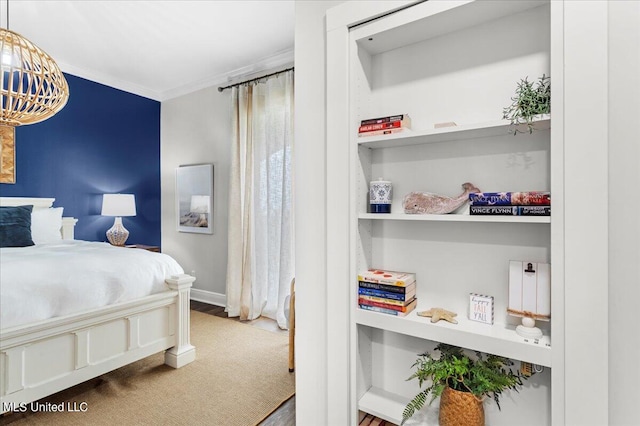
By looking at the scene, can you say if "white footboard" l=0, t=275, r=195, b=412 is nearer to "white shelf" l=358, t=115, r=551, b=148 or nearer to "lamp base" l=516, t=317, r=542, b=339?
"white shelf" l=358, t=115, r=551, b=148

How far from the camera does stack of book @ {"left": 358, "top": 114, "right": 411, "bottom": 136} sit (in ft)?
4.11

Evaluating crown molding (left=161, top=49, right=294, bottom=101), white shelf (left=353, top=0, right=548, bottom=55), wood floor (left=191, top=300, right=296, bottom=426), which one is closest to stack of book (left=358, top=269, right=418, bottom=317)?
white shelf (left=353, top=0, right=548, bottom=55)

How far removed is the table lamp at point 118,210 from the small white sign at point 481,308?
156 inches

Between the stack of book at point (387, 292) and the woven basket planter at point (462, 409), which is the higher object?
the stack of book at point (387, 292)

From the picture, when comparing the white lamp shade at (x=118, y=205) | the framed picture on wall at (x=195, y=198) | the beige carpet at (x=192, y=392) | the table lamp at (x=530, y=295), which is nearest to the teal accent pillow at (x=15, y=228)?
the white lamp shade at (x=118, y=205)

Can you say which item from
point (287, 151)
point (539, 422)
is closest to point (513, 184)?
point (539, 422)

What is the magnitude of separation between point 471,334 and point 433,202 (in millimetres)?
461

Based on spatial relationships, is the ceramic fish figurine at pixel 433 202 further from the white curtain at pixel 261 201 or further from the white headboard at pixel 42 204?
the white headboard at pixel 42 204

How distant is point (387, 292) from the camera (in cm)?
129

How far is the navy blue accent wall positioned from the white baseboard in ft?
3.20

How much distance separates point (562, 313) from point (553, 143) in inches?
19.0

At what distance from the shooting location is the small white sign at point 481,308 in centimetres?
119

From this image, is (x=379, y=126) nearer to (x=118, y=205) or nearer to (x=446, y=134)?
(x=446, y=134)

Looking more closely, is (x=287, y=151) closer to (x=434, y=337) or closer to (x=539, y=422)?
(x=434, y=337)
